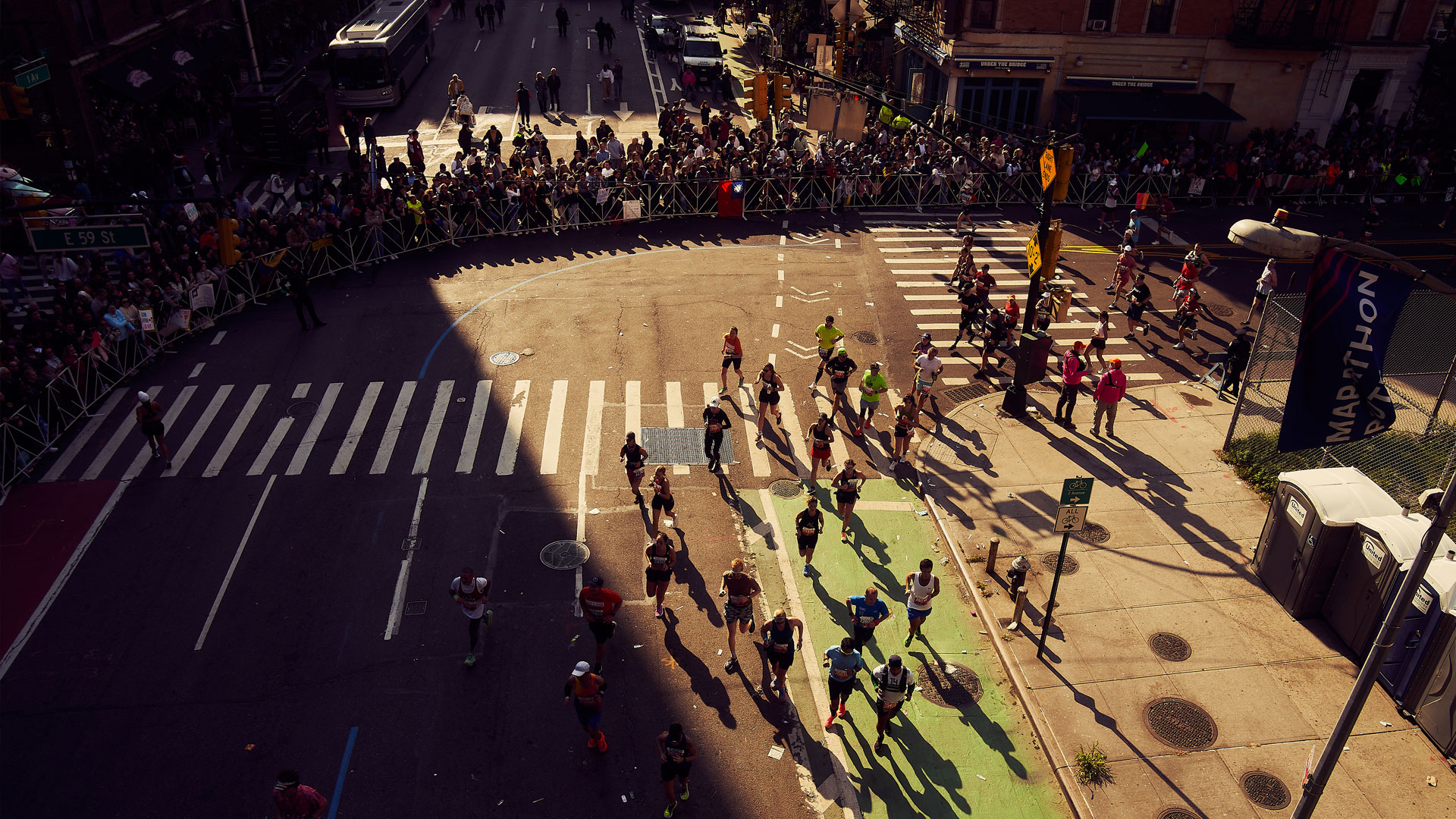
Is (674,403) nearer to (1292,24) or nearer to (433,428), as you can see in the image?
(433,428)

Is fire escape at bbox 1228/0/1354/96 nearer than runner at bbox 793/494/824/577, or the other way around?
runner at bbox 793/494/824/577

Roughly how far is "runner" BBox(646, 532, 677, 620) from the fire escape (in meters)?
36.7

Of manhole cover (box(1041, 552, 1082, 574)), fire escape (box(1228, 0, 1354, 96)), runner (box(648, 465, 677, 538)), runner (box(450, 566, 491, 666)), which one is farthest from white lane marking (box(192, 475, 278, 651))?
fire escape (box(1228, 0, 1354, 96))

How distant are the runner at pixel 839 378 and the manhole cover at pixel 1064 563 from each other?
Result: 5569 mm

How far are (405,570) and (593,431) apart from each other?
5462 mm

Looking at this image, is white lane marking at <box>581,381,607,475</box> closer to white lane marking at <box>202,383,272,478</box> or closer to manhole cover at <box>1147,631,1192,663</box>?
white lane marking at <box>202,383,272,478</box>

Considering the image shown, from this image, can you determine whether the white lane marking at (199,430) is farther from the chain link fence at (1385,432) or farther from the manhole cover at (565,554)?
the chain link fence at (1385,432)

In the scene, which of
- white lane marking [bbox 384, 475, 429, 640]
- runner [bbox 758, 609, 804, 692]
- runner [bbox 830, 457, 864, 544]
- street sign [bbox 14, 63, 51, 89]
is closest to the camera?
runner [bbox 758, 609, 804, 692]

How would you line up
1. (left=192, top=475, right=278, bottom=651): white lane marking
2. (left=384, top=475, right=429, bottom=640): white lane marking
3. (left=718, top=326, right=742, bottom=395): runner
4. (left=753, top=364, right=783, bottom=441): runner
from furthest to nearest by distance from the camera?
(left=718, top=326, right=742, bottom=395): runner < (left=753, top=364, right=783, bottom=441): runner < (left=384, top=475, right=429, bottom=640): white lane marking < (left=192, top=475, right=278, bottom=651): white lane marking

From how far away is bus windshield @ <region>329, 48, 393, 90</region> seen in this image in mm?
39781

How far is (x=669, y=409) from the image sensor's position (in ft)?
67.9

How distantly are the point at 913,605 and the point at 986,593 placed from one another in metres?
2.03

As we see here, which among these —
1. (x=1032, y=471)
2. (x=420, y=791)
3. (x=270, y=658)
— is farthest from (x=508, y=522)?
(x=1032, y=471)

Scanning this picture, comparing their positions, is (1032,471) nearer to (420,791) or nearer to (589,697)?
(589,697)
